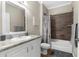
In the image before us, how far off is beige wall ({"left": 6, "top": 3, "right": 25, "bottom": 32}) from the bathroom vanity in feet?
1.21

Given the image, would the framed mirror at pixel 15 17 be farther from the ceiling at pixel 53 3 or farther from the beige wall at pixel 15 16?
the ceiling at pixel 53 3

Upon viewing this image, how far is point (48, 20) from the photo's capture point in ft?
6.01

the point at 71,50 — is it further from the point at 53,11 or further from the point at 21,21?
the point at 21,21

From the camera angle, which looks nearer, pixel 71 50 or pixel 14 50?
pixel 14 50

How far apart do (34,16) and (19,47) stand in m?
1.00

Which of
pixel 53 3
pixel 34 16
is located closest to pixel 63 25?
pixel 53 3

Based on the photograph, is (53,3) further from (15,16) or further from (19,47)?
(19,47)

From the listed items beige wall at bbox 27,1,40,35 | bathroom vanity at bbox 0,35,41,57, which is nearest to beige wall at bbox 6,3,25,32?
beige wall at bbox 27,1,40,35

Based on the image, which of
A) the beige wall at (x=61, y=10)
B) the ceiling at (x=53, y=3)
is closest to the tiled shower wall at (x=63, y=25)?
the beige wall at (x=61, y=10)

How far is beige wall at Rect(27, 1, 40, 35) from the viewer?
1897mm

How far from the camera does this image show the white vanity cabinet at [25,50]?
3.25ft

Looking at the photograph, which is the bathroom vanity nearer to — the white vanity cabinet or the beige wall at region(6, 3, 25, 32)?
the white vanity cabinet

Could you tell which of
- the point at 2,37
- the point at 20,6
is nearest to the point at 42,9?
A: the point at 20,6

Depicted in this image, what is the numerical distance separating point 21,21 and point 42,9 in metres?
0.58
